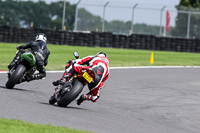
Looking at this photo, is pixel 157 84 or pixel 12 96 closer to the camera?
pixel 12 96

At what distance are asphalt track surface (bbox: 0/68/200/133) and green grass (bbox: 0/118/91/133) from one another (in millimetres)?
335

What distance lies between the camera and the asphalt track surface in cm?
704

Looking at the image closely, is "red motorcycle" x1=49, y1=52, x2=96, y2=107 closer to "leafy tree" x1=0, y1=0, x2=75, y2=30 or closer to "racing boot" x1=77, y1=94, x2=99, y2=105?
"racing boot" x1=77, y1=94, x2=99, y2=105

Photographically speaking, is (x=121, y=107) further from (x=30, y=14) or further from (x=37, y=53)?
(x=30, y=14)

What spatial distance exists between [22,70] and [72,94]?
2.35 meters

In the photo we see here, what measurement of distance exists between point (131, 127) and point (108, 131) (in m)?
0.66

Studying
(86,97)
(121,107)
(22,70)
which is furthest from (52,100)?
(22,70)

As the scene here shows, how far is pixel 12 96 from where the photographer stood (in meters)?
9.01

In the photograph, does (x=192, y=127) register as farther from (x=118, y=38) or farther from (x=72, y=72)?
(x=118, y=38)

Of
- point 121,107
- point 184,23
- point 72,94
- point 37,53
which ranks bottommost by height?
point 121,107

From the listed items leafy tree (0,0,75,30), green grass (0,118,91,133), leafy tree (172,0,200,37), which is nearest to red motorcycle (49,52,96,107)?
green grass (0,118,91,133)

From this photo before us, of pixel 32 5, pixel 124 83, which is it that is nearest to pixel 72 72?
pixel 124 83

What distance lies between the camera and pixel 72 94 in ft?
26.3

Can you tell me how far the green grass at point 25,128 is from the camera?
5.84 meters
